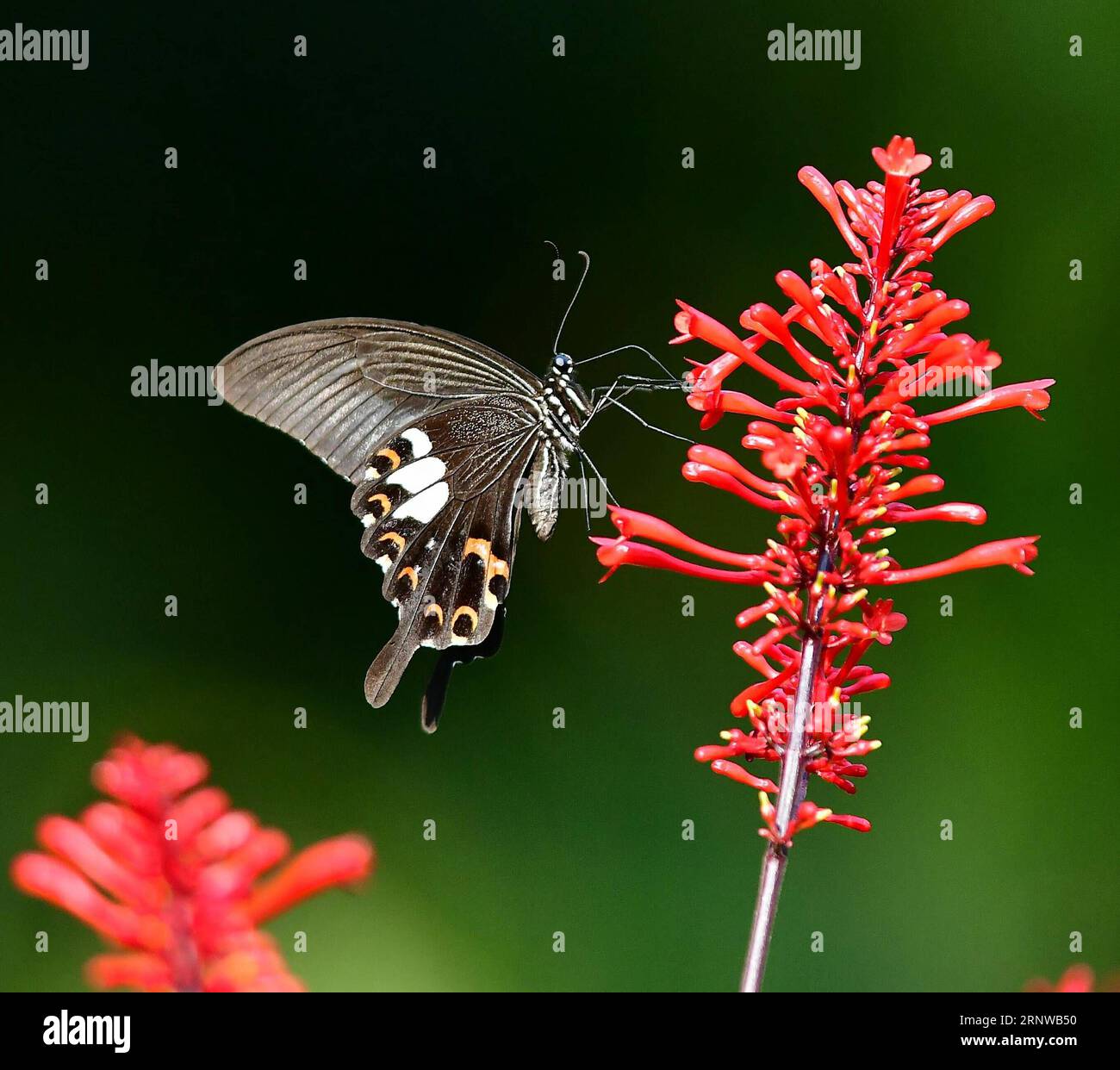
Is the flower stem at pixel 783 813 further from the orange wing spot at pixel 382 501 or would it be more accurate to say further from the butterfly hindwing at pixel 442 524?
the orange wing spot at pixel 382 501

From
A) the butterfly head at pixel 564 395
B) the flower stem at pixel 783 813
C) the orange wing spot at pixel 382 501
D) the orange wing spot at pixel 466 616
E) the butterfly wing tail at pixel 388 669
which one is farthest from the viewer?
the butterfly head at pixel 564 395

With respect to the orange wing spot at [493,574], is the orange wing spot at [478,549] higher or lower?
higher

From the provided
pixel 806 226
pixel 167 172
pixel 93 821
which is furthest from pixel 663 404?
pixel 93 821

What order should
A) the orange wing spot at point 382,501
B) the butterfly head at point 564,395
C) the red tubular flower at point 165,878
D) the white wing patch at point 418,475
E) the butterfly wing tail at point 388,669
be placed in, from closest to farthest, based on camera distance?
the red tubular flower at point 165,878, the butterfly wing tail at point 388,669, the orange wing spot at point 382,501, the white wing patch at point 418,475, the butterfly head at point 564,395

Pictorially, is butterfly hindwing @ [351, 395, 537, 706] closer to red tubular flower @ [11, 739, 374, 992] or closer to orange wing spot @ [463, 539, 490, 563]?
orange wing spot @ [463, 539, 490, 563]

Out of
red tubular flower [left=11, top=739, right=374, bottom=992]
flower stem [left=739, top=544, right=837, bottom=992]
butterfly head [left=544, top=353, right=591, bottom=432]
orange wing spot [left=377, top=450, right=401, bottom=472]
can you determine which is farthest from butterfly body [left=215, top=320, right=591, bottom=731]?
flower stem [left=739, top=544, right=837, bottom=992]

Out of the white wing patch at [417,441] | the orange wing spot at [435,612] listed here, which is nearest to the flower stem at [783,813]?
the orange wing spot at [435,612]
